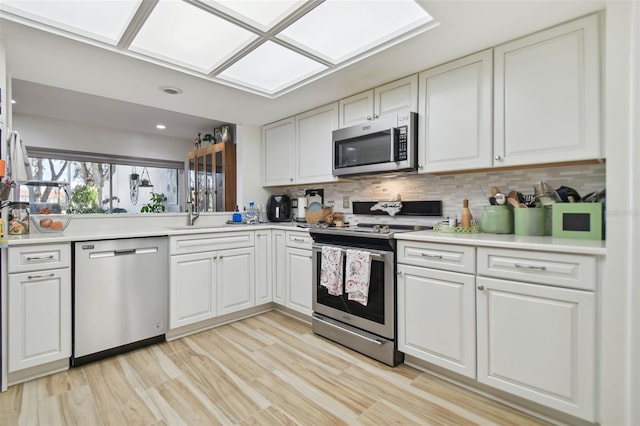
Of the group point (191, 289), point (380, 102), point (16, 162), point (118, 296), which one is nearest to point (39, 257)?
point (118, 296)

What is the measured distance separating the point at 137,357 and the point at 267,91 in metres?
2.41

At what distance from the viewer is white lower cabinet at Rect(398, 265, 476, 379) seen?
181 cm

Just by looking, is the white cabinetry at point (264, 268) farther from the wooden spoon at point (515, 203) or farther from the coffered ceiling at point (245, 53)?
the wooden spoon at point (515, 203)

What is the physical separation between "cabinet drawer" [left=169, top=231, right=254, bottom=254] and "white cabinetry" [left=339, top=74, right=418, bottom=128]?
144 centimetres

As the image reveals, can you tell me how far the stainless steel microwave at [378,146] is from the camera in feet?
7.68

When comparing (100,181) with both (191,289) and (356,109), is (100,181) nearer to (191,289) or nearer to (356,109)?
(191,289)

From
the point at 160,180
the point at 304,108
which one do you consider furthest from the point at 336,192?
the point at 160,180

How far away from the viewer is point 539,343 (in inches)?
61.3

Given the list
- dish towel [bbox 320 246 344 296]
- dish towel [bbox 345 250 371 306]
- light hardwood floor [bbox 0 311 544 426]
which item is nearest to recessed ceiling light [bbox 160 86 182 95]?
dish towel [bbox 320 246 344 296]

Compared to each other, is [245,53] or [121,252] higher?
[245,53]

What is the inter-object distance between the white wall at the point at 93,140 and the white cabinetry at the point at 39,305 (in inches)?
146

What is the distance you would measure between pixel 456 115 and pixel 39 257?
2.91m

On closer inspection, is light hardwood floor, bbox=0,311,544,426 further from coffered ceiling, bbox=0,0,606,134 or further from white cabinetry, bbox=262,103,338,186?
coffered ceiling, bbox=0,0,606,134

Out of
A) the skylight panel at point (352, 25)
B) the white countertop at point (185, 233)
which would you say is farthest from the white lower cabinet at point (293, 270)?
the skylight panel at point (352, 25)
